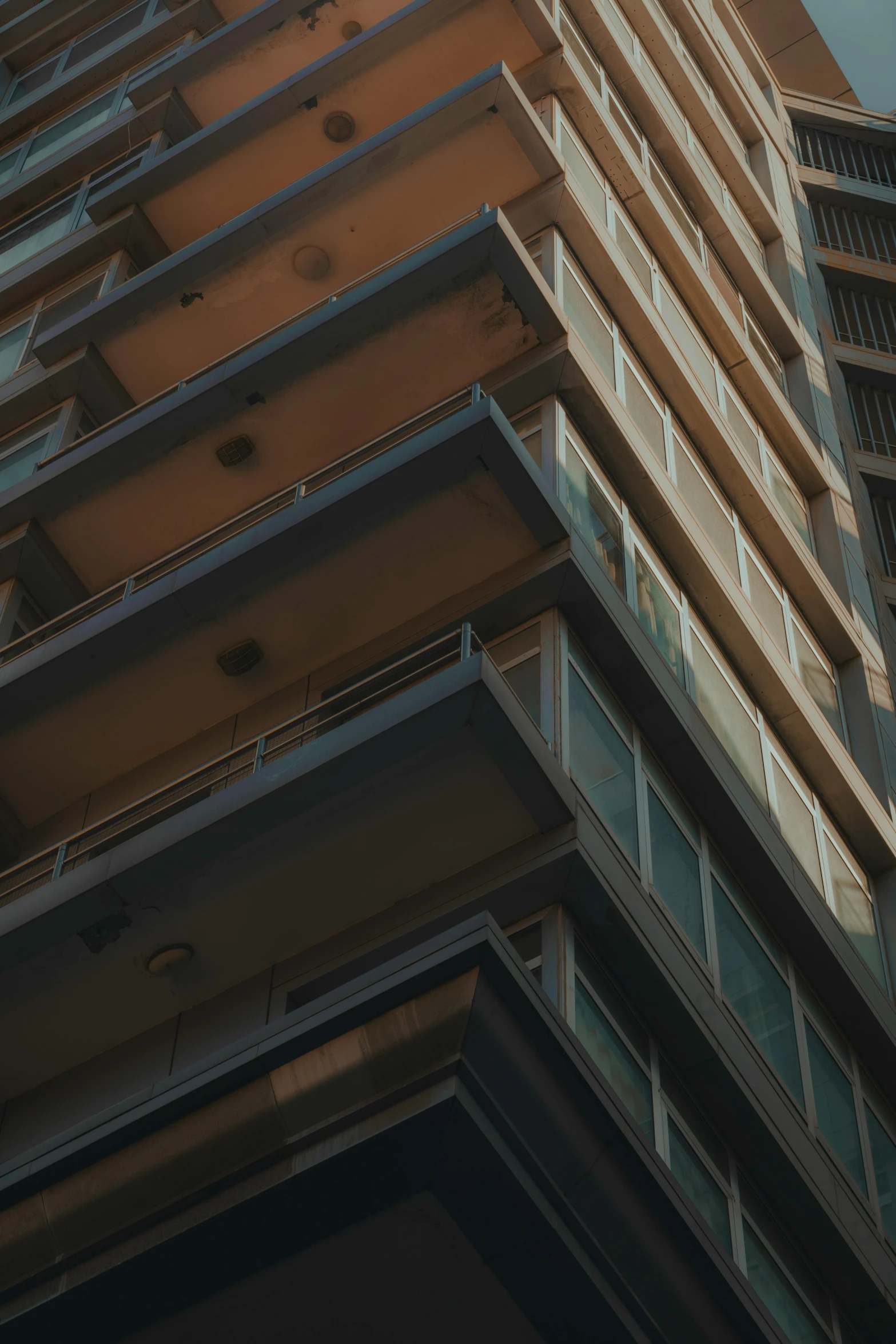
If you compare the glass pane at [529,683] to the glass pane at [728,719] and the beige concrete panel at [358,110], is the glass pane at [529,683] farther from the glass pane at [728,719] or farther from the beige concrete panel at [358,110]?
the beige concrete panel at [358,110]

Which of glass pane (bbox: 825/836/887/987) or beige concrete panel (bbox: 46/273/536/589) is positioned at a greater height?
beige concrete panel (bbox: 46/273/536/589)

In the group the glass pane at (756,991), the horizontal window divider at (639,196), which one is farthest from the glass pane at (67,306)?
the glass pane at (756,991)

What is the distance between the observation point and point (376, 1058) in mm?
10453

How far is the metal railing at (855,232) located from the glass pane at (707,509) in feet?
62.5

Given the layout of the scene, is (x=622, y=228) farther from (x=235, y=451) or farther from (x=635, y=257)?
(x=235, y=451)

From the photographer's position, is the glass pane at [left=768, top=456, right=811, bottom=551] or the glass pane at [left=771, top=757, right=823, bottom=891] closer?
the glass pane at [left=771, top=757, right=823, bottom=891]

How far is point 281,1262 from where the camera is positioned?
34.8ft

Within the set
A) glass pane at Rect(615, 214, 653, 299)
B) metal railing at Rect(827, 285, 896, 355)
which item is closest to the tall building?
glass pane at Rect(615, 214, 653, 299)

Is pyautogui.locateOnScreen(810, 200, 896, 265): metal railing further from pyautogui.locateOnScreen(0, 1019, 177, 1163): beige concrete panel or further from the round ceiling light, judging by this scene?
pyautogui.locateOnScreen(0, 1019, 177, 1163): beige concrete panel

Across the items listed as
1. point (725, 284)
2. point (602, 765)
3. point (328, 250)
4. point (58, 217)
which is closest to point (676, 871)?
point (602, 765)

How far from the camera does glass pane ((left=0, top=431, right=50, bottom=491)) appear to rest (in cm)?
2075

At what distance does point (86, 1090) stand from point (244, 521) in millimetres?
7051

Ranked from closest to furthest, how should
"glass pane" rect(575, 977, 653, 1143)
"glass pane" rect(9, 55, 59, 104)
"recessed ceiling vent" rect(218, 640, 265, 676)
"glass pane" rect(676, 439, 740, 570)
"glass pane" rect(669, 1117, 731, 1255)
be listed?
1. "glass pane" rect(575, 977, 653, 1143)
2. "glass pane" rect(669, 1117, 731, 1255)
3. "recessed ceiling vent" rect(218, 640, 265, 676)
4. "glass pane" rect(676, 439, 740, 570)
5. "glass pane" rect(9, 55, 59, 104)

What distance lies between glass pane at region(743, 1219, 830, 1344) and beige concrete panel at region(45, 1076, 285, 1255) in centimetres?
437
